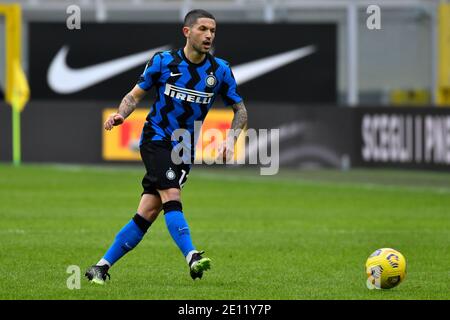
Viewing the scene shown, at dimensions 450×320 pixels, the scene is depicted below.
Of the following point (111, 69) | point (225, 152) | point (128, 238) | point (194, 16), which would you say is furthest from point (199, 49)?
point (111, 69)

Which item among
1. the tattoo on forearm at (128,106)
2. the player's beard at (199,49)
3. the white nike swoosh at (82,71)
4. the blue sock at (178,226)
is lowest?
the blue sock at (178,226)

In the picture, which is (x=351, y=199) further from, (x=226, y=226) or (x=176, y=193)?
(x=176, y=193)

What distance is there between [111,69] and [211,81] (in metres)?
17.7

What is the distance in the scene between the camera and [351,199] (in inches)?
752

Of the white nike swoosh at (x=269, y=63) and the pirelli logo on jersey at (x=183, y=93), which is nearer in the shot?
the pirelli logo on jersey at (x=183, y=93)

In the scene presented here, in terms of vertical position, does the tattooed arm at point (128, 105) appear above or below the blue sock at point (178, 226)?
above

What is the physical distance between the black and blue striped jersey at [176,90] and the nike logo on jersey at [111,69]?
1722 centimetres

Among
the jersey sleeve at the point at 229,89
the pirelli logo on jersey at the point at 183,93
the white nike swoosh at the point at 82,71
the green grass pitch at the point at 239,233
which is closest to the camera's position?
the green grass pitch at the point at 239,233

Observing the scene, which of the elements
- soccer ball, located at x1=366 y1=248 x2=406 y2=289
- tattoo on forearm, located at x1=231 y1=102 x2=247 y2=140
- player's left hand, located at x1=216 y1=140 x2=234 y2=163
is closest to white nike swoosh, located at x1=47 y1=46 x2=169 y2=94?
tattoo on forearm, located at x1=231 y1=102 x2=247 y2=140

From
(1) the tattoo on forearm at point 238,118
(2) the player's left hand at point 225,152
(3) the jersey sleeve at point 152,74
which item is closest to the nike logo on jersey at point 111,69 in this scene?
(1) the tattoo on forearm at point 238,118

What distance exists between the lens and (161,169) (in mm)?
9656

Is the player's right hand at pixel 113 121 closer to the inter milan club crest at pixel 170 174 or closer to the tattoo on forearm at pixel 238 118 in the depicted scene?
the inter milan club crest at pixel 170 174

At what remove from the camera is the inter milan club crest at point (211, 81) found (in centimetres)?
983

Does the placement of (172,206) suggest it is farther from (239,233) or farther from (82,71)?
(82,71)
